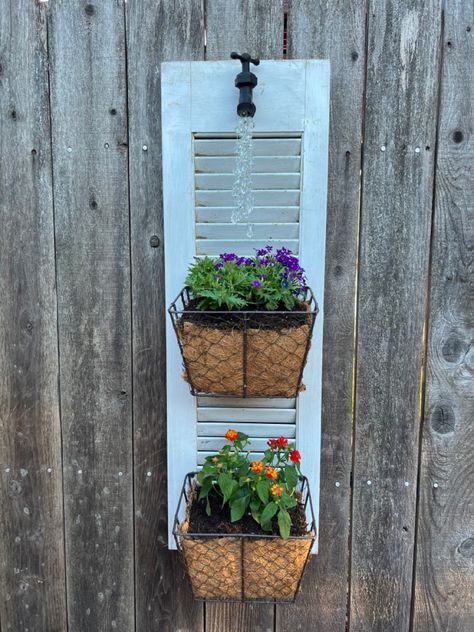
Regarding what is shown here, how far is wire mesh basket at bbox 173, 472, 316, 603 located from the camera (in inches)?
41.9

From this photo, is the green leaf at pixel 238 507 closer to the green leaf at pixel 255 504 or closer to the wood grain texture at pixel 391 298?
Result: the green leaf at pixel 255 504

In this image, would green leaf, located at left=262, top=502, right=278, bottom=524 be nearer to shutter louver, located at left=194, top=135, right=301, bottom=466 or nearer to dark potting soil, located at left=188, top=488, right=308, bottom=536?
dark potting soil, located at left=188, top=488, right=308, bottom=536

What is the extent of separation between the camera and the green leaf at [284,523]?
1.04 m

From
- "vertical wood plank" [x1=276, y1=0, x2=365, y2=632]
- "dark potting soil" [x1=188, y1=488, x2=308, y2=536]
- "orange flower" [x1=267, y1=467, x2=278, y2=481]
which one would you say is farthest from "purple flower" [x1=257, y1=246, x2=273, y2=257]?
"dark potting soil" [x1=188, y1=488, x2=308, y2=536]

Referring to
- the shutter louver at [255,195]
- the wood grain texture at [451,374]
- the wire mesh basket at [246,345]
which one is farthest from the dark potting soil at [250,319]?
the wood grain texture at [451,374]

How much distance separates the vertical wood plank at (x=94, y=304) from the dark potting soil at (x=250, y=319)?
0.34 metres

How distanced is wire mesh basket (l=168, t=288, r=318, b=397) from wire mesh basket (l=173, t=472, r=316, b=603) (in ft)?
1.14

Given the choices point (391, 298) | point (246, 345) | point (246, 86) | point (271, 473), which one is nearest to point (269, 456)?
point (271, 473)

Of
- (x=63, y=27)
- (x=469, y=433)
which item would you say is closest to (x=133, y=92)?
(x=63, y=27)

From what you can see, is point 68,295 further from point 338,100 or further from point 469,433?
point 469,433

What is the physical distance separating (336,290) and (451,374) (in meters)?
0.39

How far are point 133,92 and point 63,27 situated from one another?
0.81 ft

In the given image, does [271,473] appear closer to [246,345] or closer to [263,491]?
[263,491]

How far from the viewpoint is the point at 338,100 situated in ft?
3.98
